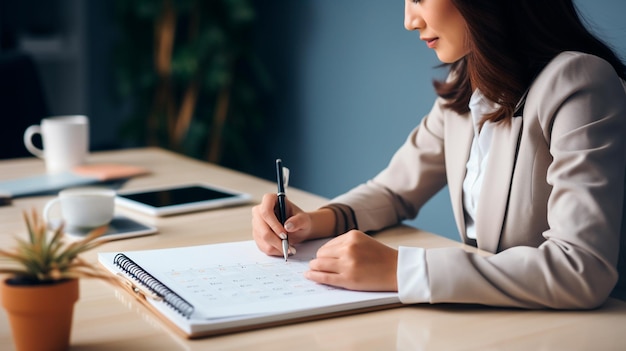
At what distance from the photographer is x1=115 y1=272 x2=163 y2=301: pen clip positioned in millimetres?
909

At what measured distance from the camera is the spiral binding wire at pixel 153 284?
2.81 feet

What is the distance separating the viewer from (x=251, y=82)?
11.0 feet

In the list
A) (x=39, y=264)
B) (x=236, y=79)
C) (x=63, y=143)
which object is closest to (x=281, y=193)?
(x=39, y=264)

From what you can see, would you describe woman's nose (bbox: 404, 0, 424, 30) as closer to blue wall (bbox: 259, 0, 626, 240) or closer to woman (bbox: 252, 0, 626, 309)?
woman (bbox: 252, 0, 626, 309)

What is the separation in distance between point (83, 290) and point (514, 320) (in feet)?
1.81

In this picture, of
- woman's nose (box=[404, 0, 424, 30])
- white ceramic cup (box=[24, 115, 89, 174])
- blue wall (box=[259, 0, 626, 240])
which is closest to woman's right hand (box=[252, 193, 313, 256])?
woman's nose (box=[404, 0, 424, 30])

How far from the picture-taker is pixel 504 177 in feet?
3.80

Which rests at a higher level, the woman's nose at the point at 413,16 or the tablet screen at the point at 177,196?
the woman's nose at the point at 413,16

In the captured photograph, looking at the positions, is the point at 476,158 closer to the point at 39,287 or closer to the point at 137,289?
the point at 137,289

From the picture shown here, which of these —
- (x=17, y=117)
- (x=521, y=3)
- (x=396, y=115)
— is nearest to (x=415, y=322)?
(x=521, y=3)

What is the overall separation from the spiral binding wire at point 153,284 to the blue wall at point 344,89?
1417 millimetres

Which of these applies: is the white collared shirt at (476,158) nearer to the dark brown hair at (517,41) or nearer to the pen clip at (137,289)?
the dark brown hair at (517,41)

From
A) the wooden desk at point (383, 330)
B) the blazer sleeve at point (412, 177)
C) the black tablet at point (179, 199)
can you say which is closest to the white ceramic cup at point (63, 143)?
the black tablet at point (179, 199)

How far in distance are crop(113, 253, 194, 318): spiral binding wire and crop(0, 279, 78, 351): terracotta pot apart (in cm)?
13
